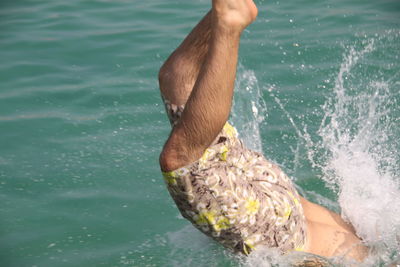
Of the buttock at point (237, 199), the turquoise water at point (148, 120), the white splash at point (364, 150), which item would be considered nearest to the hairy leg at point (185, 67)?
the buttock at point (237, 199)

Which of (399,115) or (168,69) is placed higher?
(168,69)

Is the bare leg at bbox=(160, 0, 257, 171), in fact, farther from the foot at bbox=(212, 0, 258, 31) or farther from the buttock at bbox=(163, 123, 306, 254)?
the buttock at bbox=(163, 123, 306, 254)

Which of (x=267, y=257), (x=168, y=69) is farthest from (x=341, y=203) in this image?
(x=168, y=69)

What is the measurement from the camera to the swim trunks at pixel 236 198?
2.99m

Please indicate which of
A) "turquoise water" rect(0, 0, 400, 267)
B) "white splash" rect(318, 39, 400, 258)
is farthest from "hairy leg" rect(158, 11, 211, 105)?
"white splash" rect(318, 39, 400, 258)

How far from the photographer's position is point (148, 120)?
5.92 m

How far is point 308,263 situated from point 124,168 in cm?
207

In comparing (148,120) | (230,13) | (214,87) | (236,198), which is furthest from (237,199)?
(148,120)

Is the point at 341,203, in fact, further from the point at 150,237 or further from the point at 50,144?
the point at 50,144

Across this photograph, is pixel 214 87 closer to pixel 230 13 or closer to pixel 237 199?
pixel 230 13

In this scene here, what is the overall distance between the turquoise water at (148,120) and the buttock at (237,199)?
195 mm

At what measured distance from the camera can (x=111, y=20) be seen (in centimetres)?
810

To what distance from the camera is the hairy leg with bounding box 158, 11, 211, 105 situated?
10.4 feet

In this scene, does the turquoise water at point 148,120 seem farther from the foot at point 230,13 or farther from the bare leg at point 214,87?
the foot at point 230,13
